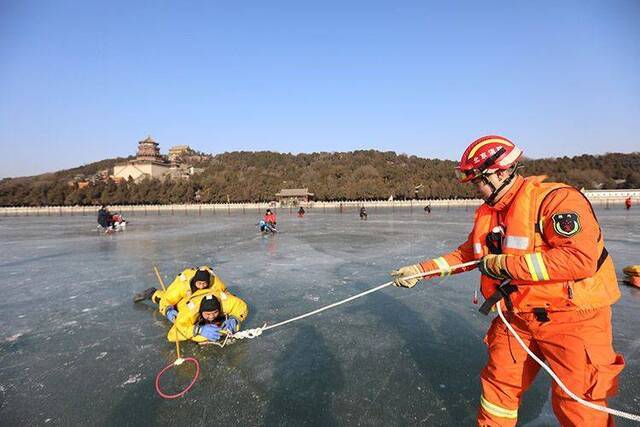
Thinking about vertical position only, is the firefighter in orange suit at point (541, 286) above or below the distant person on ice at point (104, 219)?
above

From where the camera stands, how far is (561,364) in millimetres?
1855

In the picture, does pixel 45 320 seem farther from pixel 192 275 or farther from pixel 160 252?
pixel 160 252

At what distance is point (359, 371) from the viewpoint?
11.3 ft

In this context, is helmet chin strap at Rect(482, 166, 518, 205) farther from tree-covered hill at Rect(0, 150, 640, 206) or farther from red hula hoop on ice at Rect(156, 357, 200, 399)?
tree-covered hill at Rect(0, 150, 640, 206)

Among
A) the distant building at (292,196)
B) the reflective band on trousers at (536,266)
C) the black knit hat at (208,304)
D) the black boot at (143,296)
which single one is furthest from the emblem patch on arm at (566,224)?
the distant building at (292,196)

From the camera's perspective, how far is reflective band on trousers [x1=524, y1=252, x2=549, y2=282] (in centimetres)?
177

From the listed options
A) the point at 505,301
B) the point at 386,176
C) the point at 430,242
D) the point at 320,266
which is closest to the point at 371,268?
the point at 320,266

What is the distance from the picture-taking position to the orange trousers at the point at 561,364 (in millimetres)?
1773

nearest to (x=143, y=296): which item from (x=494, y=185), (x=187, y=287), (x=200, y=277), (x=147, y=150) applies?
(x=187, y=287)

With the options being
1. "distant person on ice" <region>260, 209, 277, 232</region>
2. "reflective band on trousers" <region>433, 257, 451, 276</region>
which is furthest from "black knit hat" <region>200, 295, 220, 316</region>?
"distant person on ice" <region>260, 209, 277, 232</region>

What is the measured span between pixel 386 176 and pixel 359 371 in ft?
313

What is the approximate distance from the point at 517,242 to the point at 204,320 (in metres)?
3.55

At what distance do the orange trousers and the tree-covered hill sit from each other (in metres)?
72.0

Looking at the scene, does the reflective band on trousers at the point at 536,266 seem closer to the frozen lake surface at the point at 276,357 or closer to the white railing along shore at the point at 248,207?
the frozen lake surface at the point at 276,357
